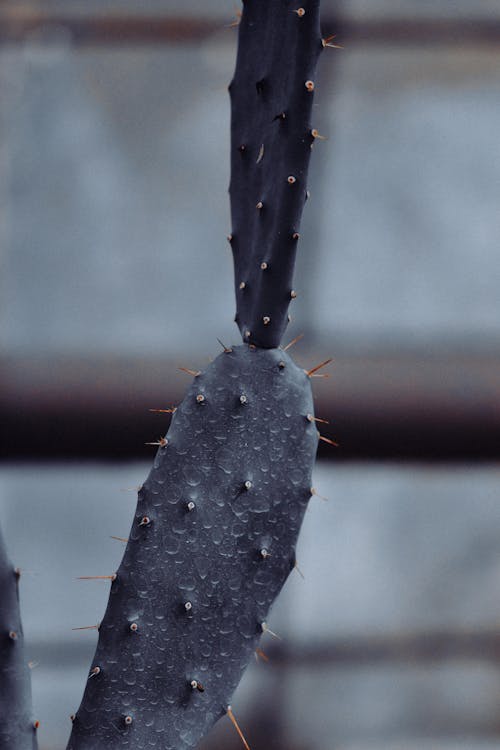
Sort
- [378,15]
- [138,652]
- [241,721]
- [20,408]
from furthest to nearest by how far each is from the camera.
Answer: [241,721] < [378,15] < [20,408] < [138,652]

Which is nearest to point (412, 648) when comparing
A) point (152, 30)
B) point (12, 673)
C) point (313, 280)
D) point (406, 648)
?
point (406, 648)

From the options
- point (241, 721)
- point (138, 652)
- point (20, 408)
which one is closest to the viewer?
point (138, 652)

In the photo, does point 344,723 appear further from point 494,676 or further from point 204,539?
point 204,539

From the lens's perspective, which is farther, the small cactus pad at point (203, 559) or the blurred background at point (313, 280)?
the blurred background at point (313, 280)

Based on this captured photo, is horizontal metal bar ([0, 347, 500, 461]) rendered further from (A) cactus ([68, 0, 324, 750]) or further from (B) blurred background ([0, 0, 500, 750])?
(A) cactus ([68, 0, 324, 750])

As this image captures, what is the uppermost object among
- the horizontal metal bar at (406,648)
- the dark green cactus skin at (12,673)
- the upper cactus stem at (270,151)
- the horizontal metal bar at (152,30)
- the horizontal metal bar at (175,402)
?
the horizontal metal bar at (152,30)

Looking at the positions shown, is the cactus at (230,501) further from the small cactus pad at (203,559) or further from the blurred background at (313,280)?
the blurred background at (313,280)

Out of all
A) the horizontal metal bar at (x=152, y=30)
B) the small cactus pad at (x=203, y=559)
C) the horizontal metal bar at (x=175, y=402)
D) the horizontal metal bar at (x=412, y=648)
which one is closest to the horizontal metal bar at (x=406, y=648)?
the horizontal metal bar at (x=412, y=648)

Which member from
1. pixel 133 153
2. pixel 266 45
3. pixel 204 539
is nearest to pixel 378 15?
pixel 133 153
